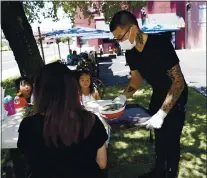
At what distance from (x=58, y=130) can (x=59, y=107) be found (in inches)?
5.8

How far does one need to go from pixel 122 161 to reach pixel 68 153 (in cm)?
270

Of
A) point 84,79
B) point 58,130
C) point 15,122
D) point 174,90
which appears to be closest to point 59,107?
point 58,130

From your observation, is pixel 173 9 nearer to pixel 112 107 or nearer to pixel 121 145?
pixel 121 145

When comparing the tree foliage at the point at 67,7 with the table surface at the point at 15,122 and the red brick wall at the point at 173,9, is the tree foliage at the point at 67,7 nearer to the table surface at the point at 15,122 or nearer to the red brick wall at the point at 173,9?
the table surface at the point at 15,122

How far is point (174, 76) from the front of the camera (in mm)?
2592

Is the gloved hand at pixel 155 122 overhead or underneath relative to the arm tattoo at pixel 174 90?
underneath

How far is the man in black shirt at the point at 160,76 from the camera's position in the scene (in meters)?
2.58

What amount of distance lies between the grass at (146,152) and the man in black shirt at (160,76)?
879mm

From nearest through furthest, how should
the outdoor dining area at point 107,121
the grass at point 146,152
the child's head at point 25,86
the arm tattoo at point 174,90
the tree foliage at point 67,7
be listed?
the outdoor dining area at point 107,121, the arm tattoo at point 174,90, the grass at point 146,152, the child's head at point 25,86, the tree foliage at point 67,7

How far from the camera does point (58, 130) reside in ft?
5.37

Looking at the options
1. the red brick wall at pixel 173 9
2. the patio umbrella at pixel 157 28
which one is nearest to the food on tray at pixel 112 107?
the patio umbrella at pixel 157 28

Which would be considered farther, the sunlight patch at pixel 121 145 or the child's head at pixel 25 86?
the sunlight patch at pixel 121 145

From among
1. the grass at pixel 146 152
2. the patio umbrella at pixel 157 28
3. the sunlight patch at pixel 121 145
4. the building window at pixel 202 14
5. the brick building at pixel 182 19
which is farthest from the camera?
the brick building at pixel 182 19

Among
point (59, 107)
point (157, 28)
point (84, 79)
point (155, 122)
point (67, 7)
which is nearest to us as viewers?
point (59, 107)
